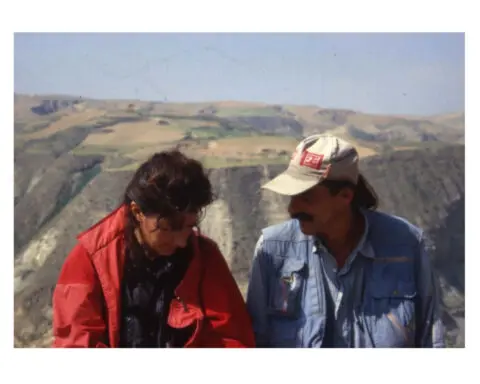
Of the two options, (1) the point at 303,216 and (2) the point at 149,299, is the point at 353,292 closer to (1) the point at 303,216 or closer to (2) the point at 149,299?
(1) the point at 303,216

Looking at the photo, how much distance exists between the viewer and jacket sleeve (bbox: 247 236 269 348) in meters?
3.40

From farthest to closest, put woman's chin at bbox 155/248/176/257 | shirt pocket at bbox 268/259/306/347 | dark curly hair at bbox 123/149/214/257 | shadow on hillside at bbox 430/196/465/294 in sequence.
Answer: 1. shadow on hillside at bbox 430/196/465/294
2. shirt pocket at bbox 268/259/306/347
3. woman's chin at bbox 155/248/176/257
4. dark curly hair at bbox 123/149/214/257

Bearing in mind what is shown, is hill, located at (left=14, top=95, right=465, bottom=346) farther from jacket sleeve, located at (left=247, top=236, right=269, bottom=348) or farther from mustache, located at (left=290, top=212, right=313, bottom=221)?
mustache, located at (left=290, top=212, right=313, bottom=221)

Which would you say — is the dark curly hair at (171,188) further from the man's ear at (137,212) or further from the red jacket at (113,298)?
the red jacket at (113,298)

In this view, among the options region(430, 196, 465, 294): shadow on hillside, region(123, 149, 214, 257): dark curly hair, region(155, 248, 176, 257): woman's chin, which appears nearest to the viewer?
region(123, 149, 214, 257): dark curly hair

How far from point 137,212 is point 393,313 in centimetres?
128

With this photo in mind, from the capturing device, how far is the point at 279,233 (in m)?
3.42

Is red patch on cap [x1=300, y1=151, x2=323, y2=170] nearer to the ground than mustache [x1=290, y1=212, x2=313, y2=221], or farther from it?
farther from it

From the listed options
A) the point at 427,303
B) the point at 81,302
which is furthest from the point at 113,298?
the point at 427,303

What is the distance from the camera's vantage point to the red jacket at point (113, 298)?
3.18 m

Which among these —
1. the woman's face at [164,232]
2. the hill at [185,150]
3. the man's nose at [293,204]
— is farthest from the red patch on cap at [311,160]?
the hill at [185,150]

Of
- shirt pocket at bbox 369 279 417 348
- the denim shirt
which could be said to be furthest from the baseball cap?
shirt pocket at bbox 369 279 417 348

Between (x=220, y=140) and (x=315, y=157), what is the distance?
5.91 ft
